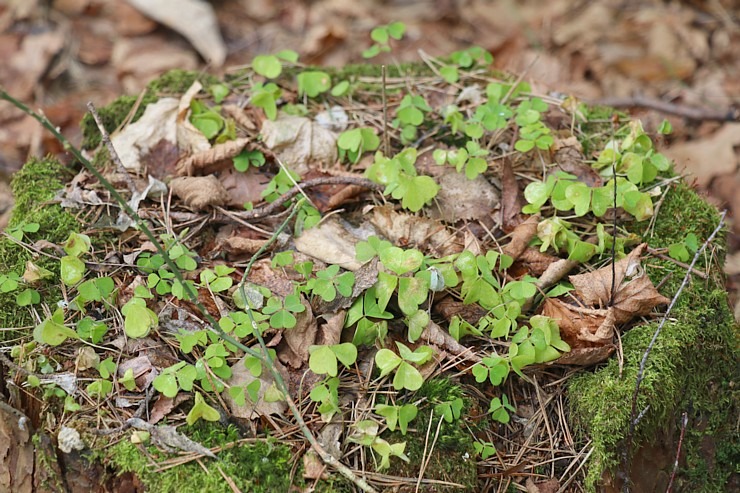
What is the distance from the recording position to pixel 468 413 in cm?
218

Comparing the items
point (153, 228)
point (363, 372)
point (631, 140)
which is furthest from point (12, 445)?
point (631, 140)

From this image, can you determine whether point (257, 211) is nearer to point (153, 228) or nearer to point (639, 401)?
point (153, 228)

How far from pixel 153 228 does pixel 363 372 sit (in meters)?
1.04

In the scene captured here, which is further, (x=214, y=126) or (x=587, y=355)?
(x=214, y=126)

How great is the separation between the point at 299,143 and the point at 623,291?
1.47m

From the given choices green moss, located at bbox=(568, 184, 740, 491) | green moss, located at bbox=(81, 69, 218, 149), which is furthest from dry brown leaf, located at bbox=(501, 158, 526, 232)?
green moss, located at bbox=(81, 69, 218, 149)

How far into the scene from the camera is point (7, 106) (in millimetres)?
5008

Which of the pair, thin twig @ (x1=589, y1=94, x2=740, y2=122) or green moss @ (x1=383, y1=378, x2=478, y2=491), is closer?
green moss @ (x1=383, y1=378, x2=478, y2=491)

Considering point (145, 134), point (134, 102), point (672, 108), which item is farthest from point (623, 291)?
point (672, 108)

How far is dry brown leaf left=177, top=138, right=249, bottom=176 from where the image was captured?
274 cm

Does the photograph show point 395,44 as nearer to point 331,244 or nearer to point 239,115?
point 239,115

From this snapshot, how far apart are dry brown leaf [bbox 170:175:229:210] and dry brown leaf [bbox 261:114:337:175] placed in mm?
328

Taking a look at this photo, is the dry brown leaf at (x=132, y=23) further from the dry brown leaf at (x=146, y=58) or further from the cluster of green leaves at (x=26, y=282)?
the cluster of green leaves at (x=26, y=282)

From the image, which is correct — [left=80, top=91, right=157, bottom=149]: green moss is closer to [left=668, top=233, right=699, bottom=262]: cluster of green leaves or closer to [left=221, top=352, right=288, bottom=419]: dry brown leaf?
[left=221, top=352, right=288, bottom=419]: dry brown leaf
